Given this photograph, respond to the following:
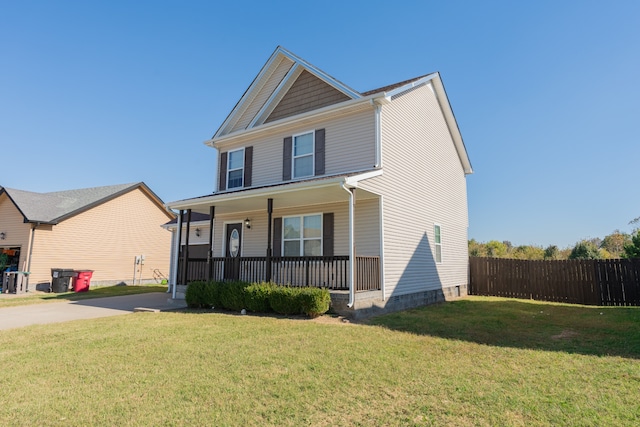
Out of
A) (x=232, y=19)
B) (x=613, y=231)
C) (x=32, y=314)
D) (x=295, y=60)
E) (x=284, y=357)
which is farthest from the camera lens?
(x=613, y=231)

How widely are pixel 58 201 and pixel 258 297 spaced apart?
19.2 meters

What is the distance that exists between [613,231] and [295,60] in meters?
37.4

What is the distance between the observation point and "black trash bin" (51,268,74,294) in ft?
57.9

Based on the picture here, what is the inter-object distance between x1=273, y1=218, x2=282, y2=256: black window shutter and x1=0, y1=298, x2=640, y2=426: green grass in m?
4.65

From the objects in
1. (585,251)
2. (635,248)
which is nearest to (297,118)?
(635,248)

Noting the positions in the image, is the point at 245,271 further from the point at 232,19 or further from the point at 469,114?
the point at 469,114

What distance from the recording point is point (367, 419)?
3291 mm

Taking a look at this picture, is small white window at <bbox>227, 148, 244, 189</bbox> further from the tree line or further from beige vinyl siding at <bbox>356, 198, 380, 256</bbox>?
the tree line

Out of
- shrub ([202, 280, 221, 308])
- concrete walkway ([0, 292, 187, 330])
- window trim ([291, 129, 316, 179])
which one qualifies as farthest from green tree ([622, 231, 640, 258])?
concrete walkway ([0, 292, 187, 330])

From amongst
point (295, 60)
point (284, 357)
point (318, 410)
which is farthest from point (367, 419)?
point (295, 60)

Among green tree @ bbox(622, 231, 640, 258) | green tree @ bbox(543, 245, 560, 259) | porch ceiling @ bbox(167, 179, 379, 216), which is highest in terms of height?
porch ceiling @ bbox(167, 179, 379, 216)

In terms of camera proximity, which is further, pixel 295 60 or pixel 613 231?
pixel 613 231

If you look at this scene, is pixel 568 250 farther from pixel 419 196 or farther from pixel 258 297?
pixel 258 297

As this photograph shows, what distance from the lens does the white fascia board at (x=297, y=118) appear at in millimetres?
10703
